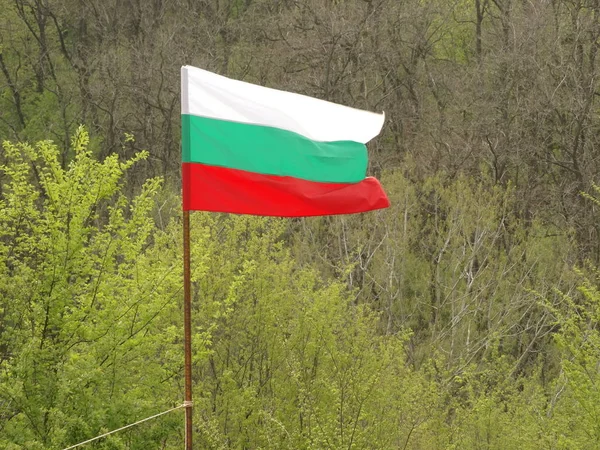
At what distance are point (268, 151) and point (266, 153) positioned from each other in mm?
39

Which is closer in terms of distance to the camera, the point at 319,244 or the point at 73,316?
the point at 73,316

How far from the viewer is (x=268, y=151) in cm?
971

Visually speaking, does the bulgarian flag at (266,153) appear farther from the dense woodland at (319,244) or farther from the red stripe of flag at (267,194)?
the dense woodland at (319,244)

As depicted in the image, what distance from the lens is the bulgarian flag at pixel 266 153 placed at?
9.41 metres

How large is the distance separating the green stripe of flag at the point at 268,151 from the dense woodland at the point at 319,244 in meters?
4.62

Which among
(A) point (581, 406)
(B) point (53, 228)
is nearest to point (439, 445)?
(A) point (581, 406)

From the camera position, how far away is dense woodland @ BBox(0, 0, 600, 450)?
14.4 meters

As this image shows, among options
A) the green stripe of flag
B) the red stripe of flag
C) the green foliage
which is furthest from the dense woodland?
the green stripe of flag

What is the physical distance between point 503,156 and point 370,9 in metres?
7.99

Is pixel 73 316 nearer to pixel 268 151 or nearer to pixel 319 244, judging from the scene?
pixel 268 151

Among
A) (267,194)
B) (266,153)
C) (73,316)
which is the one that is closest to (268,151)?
(266,153)

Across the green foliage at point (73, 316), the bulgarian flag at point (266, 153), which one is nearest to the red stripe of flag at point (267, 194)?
the bulgarian flag at point (266, 153)

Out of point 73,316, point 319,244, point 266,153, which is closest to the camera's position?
point 266,153

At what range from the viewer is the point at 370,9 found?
39.8 m
